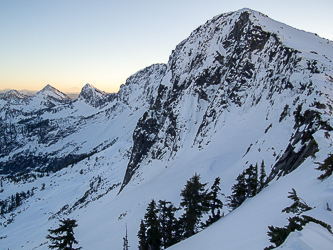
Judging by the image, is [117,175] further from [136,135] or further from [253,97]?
[253,97]

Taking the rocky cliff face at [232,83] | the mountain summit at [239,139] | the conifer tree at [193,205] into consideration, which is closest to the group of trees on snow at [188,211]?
the conifer tree at [193,205]

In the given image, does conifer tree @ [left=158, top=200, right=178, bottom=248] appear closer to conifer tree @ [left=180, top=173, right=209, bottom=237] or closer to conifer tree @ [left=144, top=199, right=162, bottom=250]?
conifer tree @ [left=144, top=199, right=162, bottom=250]

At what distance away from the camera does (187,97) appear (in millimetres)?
61062

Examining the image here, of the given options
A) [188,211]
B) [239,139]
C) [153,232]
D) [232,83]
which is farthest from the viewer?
[232,83]

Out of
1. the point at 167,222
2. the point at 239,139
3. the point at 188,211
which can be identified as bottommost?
the point at 167,222

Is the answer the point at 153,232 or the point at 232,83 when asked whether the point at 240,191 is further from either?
the point at 232,83


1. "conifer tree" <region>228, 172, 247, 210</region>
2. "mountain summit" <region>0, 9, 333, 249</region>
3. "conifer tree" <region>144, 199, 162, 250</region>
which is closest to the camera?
"mountain summit" <region>0, 9, 333, 249</region>

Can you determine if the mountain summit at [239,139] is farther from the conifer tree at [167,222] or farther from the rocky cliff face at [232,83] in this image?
the conifer tree at [167,222]

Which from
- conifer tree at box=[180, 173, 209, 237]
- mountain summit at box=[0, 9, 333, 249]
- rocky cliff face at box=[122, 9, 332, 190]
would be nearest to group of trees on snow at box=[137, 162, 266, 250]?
conifer tree at box=[180, 173, 209, 237]

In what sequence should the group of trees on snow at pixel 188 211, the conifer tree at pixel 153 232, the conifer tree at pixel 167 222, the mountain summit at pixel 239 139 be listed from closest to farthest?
1. the mountain summit at pixel 239 139
2. the group of trees on snow at pixel 188 211
3. the conifer tree at pixel 153 232
4. the conifer tree at pixel 167 222

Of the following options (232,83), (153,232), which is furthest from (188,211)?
(232,83)

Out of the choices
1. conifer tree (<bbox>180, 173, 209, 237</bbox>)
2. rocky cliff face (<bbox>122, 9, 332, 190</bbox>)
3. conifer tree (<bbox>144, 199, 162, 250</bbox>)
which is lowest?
conifer tree (<bbox>144, 199, 162, 250</bbox>)

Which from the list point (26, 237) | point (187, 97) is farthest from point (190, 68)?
point (26, 237)

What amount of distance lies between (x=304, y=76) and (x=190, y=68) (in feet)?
146
